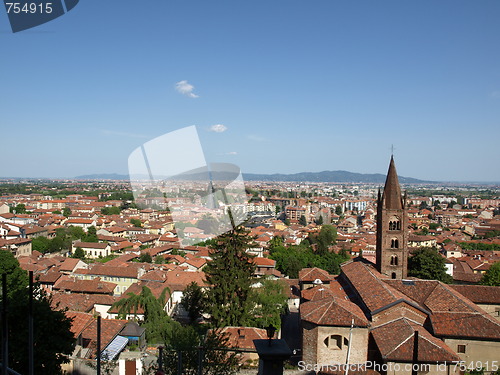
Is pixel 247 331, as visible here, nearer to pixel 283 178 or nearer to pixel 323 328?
pixel 323 328

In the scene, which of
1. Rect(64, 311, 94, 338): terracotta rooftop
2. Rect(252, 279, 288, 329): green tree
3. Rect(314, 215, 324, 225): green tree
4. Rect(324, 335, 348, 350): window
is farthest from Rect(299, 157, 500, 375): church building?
Rect(314, 215, 324, 225): green tree

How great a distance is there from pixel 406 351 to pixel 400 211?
9138mm

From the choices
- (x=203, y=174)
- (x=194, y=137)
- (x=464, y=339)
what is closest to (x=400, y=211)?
(x=464, y=339)

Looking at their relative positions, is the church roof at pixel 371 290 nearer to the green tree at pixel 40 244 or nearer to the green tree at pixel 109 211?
the green tree at pixel 40 244

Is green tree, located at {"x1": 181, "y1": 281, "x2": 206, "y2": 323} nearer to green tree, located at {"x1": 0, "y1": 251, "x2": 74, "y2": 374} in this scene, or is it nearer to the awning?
the awning

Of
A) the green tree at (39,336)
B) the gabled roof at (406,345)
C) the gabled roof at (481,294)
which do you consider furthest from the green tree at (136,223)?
the green tree at (39,336)

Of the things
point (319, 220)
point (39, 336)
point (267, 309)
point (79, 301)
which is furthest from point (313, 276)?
point (319, 220)

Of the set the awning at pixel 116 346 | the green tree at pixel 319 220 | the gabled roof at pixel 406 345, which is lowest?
the green tree at pixel 319 220

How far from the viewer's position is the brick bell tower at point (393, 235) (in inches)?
711

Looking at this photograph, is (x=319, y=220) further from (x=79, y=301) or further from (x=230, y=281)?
(x=230, y=281)

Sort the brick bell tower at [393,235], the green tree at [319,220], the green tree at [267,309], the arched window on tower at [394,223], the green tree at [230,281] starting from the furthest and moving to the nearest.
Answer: the green tree at [319,220] → the arched window on tower at [394,223] → the brick bell tower at [393,235] → the green tree at [267,309] → the green tree at [230,281]

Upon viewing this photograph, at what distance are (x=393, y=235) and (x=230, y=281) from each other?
884 centimetres

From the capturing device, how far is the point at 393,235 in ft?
59.4

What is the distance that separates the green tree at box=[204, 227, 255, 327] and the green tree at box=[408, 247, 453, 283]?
1205cm
